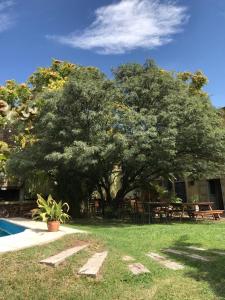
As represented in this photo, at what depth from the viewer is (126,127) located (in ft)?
46.2

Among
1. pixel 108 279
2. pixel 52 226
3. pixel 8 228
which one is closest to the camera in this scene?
pixel 108 279

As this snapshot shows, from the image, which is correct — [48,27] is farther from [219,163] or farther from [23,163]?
[219,163]

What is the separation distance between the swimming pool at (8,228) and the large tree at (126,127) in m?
2.74

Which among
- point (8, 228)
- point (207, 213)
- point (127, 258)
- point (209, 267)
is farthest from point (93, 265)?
point (207, 213)

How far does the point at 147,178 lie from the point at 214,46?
25.5 ft

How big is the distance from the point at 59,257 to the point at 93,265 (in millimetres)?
968

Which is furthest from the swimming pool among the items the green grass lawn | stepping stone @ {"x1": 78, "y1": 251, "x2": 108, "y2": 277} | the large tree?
stepping stone @ {"x1": 78, "y1": 251, "x2": 108, "y2": 277}

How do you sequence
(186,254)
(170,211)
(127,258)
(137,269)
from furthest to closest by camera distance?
1. (170,211)
2. (186,254)
3. (127,258)
4. (137,269)

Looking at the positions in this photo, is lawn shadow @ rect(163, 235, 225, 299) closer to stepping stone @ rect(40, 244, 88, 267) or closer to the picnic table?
stepping stone @ rect(40, 244, 88, 267)

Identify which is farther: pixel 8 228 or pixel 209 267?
pixel 8 228

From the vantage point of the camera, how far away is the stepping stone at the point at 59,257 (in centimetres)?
669

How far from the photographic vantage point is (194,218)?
17.2 m

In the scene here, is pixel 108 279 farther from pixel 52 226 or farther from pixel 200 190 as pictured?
pixel 200 190

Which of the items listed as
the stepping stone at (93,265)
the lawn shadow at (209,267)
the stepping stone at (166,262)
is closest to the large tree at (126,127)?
the lawn shadow at (209,267)
